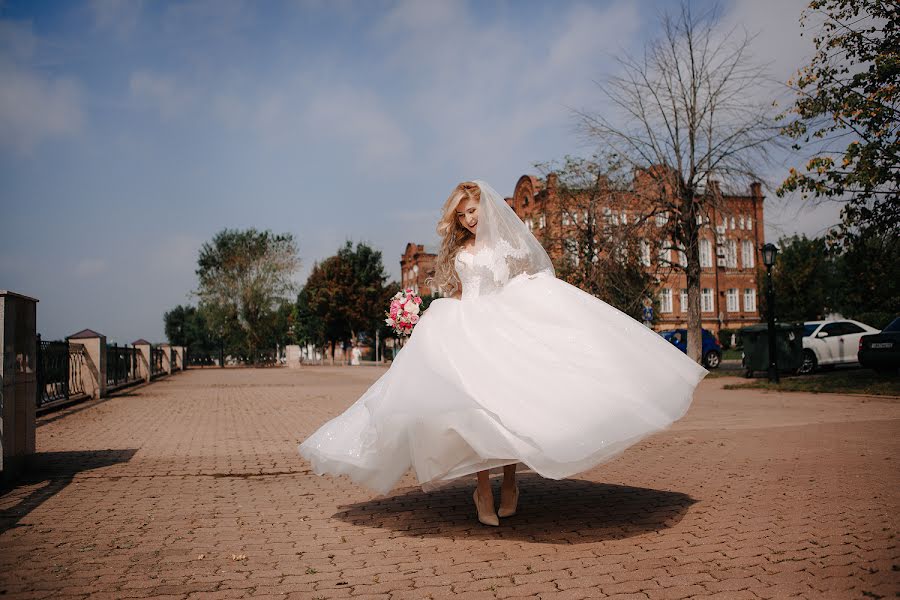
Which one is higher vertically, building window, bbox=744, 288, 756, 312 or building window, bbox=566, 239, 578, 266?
building window, bbox=566, 239, 578, 266

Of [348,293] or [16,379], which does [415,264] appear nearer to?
[348,293]

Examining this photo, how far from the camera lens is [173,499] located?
604 centimetres

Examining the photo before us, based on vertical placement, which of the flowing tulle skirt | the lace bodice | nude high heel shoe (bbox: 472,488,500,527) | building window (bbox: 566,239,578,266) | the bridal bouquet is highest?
building window (bbox: 566,239,578,266)

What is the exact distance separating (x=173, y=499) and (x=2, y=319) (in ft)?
8.04

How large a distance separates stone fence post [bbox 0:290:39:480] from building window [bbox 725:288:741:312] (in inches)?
2502

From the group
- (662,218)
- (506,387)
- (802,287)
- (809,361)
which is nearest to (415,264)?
(802,287)

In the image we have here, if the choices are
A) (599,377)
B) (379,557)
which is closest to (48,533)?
(379,557)

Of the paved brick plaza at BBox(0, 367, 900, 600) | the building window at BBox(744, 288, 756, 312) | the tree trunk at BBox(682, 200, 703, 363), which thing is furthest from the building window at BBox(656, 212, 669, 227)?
the building window at BBox(744, 288, 756, 312)

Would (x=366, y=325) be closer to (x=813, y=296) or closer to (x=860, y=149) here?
(x=813, y=296)

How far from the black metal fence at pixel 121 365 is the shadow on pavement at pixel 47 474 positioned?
1261 centimetres

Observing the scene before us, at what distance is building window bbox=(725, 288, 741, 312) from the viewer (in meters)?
63.5

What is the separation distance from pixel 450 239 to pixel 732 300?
63898 millimetres

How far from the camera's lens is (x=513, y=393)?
171 inches

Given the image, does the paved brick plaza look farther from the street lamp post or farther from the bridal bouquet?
the street lamp post
